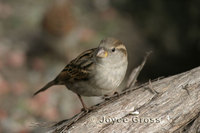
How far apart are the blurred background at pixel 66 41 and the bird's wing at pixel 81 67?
247cm

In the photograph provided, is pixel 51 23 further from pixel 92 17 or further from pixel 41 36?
pixel 92 17

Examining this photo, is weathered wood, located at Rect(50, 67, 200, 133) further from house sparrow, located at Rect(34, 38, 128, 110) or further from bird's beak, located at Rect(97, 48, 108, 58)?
bird's beak, located at Rect(97, 48, 108, 58)

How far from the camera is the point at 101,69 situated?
350 centimetres

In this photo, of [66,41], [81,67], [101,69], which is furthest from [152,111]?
[66,41]

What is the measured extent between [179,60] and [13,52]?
9.36 ft

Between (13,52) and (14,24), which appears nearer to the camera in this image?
(13,52)

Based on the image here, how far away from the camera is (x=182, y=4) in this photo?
7.00 meters

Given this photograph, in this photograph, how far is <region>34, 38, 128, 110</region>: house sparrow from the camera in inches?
135

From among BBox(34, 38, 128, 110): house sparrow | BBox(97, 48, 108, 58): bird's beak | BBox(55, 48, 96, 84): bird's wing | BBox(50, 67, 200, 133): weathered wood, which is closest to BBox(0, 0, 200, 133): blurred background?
BBox(55, 48, 96, 84): bird's wing

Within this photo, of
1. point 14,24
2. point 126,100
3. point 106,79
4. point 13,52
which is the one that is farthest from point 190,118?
point 14,24

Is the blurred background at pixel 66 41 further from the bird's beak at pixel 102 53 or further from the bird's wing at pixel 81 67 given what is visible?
the bird's beak at pixel 102 53

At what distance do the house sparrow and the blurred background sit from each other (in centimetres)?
264

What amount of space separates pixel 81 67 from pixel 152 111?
81 centimetres

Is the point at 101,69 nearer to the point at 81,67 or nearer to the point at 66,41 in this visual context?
the point at 81,67
